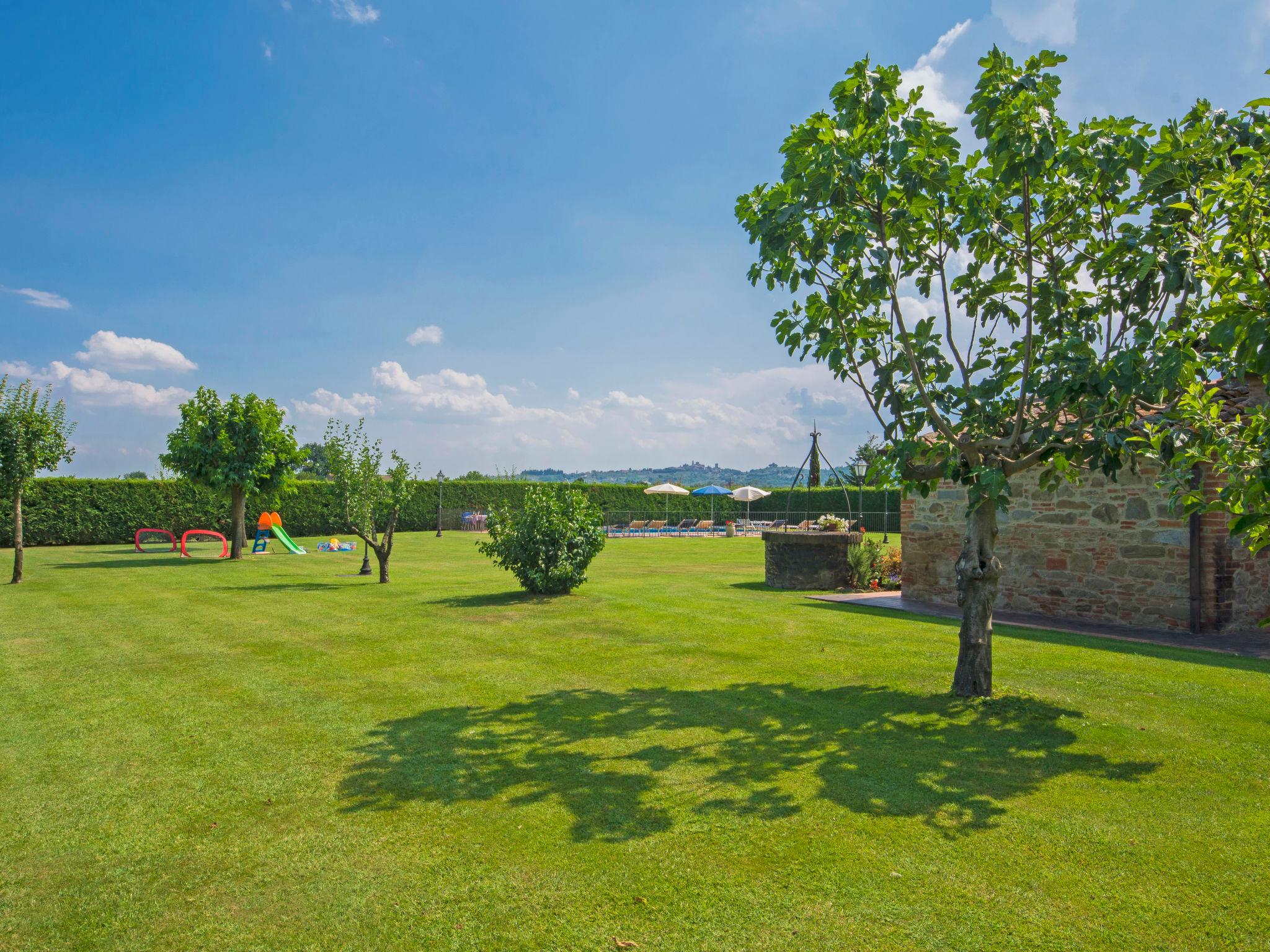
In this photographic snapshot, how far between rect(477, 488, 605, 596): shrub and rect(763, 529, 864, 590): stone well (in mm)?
Result: 3940

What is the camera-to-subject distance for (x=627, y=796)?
4.47m

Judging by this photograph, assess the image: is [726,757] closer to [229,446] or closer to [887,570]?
[887,570]

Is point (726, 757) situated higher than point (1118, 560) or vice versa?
point (1118, 560)

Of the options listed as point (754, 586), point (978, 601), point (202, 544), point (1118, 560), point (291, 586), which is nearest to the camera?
point (978, 601)

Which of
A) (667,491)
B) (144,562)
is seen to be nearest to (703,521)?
(667,491)

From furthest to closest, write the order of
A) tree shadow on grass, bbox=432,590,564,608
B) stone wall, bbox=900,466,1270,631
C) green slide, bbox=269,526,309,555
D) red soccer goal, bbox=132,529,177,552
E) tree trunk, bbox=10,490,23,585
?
green slide, bbox=269,526,309,555
red soccer goal, bbox=132,529,177,552
tree trunk, bbox=10,490,23,585
tree shadow on grass, bbox=432,590,564,608
stone wall, bbox=900,466,1270,631

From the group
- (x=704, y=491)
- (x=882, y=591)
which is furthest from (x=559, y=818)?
(x=704, y=491)

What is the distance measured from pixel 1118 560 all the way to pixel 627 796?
30.4ft

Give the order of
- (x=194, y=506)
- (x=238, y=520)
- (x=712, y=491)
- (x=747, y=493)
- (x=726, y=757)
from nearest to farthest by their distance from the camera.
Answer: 1. (x=726, y=757)
2. (x=238, y=520)
3. (x=194, y=506)
4. (x=747, y=493)
5. (x=712, y=491)

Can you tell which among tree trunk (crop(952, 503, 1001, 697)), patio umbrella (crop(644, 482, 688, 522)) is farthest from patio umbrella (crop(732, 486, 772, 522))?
tree trunk (crop(952, 503, 1001, 697))

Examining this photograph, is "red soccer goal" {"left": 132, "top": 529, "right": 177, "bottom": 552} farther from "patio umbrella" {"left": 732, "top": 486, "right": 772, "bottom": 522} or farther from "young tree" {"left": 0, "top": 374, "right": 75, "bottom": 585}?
"patio umbrella" {"left": 732, "top": 486, "right": 772, "bottom": 522}

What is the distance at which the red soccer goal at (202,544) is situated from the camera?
22.2m

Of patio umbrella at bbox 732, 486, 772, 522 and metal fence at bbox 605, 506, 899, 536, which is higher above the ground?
patio umbrella at bbox 732, 486, 772, 522

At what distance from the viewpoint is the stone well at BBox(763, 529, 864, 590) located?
15.0 meters
